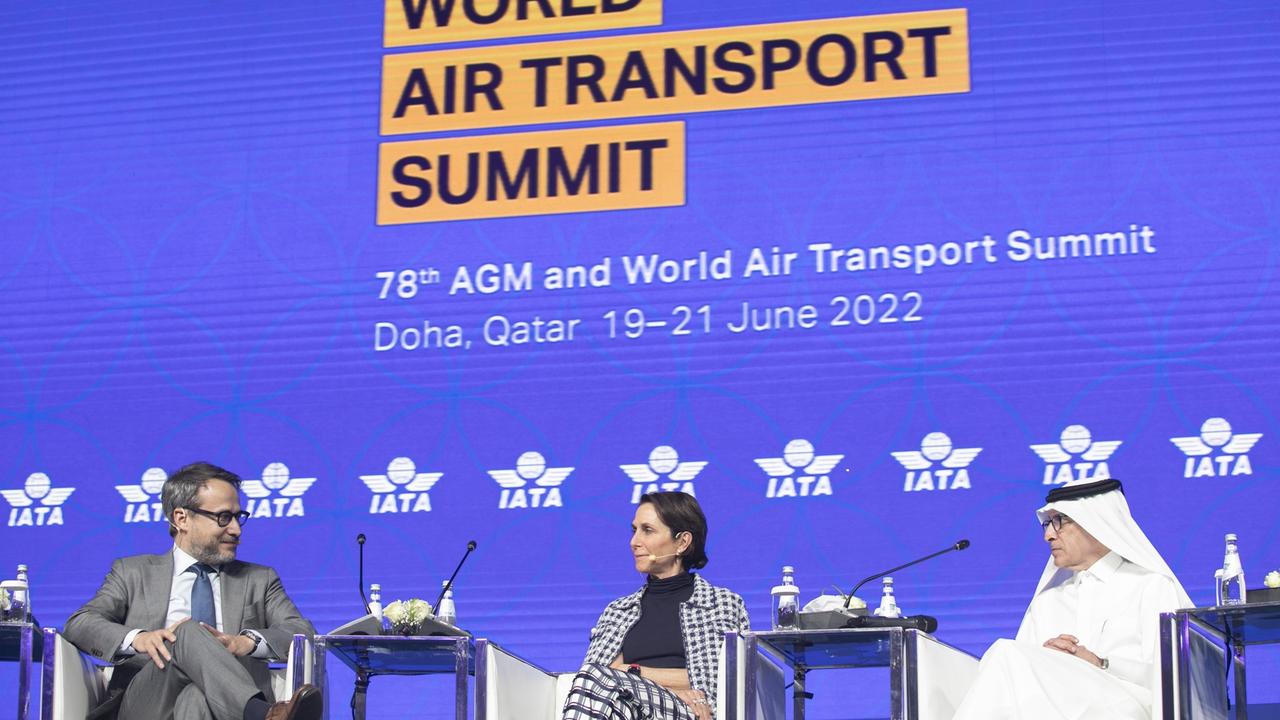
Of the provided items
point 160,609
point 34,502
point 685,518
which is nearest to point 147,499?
point 34,502

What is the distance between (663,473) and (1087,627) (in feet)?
4.66

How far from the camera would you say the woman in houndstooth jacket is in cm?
461

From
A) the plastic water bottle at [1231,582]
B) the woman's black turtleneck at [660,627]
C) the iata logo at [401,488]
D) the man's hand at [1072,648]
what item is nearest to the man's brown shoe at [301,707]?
the woman's black turtleneck at [660,627]

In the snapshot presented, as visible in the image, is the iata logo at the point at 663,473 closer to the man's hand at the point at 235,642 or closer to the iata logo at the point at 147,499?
the man's hand at the point at 235,642

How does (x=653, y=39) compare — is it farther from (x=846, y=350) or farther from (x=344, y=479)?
(x=344, y=479)

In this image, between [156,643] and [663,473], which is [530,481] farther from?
[156,643]

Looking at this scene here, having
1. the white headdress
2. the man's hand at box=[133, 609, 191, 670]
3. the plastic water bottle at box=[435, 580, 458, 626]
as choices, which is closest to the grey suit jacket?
the man's hand at box=[133, 609, 191, 670]

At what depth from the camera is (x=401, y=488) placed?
558 centimetres

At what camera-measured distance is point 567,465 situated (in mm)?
5512

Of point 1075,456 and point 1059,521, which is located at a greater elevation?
point 1075,456

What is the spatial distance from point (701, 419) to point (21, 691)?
2127 millimetres

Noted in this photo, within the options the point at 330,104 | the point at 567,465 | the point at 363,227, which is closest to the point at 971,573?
the point at 567,465

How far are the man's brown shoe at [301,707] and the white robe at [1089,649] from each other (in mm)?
1538

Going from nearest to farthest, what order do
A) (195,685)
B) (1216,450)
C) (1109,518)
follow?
(195,685) → (1109,518) → (1216,450)
